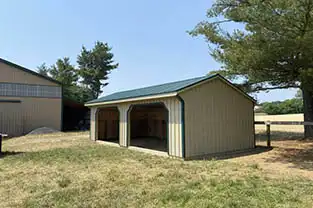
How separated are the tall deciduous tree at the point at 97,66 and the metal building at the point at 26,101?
17153mm

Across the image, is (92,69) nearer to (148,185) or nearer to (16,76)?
(16,76)

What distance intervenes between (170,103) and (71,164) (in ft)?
11.4

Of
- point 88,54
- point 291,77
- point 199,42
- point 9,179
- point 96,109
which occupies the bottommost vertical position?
point 9,179

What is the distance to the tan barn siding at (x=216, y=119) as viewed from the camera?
7.62 m

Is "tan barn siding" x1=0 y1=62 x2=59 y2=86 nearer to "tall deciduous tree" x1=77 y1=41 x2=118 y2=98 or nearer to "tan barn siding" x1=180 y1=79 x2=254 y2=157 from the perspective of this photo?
"tan barn siding" x1=180 y1=79 x2=254 y2=157

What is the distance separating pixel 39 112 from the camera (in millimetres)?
20453

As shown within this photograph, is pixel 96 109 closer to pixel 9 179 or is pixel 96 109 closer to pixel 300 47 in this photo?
pixel 9 179

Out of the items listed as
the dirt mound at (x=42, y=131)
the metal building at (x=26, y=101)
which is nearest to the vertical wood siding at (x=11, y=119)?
the metal building at (x=26, y=101)

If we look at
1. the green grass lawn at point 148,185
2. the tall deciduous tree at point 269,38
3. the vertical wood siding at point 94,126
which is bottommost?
the green grass lawn at point 148,185

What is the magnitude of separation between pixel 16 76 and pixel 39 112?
11.0 feet

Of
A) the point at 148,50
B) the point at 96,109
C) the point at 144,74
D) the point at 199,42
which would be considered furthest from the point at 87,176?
the point at 144,74

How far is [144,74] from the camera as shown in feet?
77.7

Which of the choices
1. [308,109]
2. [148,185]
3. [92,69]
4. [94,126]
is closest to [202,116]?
[148,185]

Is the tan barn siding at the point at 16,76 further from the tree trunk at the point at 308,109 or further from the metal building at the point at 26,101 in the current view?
the tree trunk at the point at 308,109
